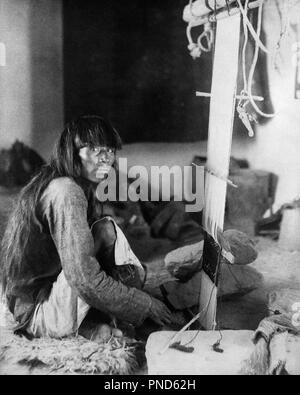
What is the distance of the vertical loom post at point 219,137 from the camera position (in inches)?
71.1

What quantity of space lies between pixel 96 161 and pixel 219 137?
52cm

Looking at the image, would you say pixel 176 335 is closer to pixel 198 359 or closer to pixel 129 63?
pixel 198 359

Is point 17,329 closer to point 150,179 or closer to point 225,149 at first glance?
point 150,179

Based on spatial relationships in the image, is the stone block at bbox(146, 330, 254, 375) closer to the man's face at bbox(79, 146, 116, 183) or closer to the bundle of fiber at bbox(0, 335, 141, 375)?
the bundle of fiber at bbox(0, 335, 141, 375)

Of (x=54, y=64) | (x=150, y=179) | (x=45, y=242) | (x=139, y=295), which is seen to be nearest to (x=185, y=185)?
(x=150, y=179)

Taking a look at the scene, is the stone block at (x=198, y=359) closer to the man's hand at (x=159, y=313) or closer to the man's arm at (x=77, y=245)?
the man's hand at (x=159, y=313)

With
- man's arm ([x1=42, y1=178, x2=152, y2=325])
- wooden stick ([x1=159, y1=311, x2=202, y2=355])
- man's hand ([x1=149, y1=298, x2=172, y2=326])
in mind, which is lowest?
wooden stick ([x1=159, y1=311, x2=202, y2=355])

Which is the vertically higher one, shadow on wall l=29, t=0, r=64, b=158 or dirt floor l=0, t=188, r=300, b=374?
shadow on wall l=29, t=0, r=64, b=158

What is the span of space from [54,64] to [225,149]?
88 cm

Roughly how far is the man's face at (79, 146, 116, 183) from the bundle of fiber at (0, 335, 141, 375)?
2.22 ft

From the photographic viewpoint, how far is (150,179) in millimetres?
2117

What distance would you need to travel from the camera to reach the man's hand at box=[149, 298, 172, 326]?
191 centimetres

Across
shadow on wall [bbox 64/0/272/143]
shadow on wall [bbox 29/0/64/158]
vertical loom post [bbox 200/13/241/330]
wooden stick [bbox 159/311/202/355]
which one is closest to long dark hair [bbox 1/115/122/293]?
shadow on wall [bbox 29/0/64/158]

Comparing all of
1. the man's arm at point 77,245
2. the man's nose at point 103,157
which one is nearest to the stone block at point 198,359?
the man's arm at point 77,245
